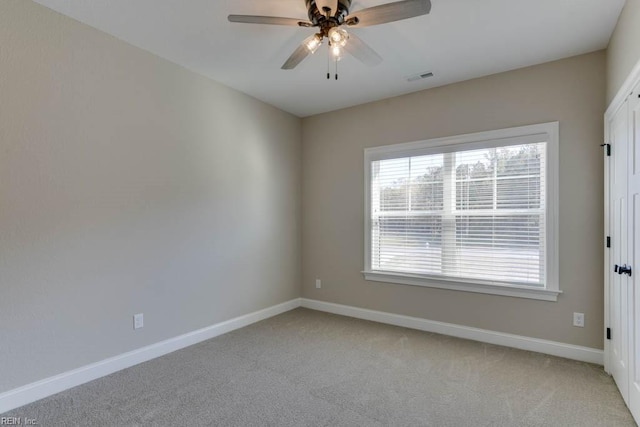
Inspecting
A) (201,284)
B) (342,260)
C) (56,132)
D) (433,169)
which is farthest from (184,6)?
(342,260)

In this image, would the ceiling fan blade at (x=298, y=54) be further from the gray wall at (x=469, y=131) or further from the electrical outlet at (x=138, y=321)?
the electrical outlet at (x=138, y=321)

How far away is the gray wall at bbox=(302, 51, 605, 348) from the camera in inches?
113

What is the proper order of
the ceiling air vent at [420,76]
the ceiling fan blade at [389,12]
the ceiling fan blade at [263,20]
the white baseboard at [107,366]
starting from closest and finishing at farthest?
the ceiling fan blade at [389,12] → the ceiling fan blade at [263,20] → the white baseboard at [107,366] → the ceiling air vent at [420,76]

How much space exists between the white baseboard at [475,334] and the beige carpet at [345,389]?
0.34ft

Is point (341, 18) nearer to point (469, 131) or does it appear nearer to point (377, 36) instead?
point (377, 36)

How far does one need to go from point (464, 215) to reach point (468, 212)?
0.05 metres

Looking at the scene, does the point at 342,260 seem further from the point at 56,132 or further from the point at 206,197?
the point at 56,132

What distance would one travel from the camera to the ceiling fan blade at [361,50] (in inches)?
84.6

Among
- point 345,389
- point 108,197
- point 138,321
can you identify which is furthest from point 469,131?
point 138,321

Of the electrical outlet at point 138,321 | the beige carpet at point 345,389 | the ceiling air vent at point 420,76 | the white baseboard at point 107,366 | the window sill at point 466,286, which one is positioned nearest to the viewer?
the beige carpet at point 345,389

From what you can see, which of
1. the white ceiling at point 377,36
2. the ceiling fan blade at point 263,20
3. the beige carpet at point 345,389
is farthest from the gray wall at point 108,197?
the ceiling fan blade at point 263,20

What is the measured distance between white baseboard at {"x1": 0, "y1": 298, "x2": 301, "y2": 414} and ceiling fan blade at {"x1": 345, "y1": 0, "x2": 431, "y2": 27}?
3.09m

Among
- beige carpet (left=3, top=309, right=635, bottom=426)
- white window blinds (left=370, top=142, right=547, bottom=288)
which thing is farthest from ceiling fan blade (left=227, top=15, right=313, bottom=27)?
beige carpet (left=3, top=309, right=635, bottom=426)

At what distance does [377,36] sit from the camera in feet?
8.71
